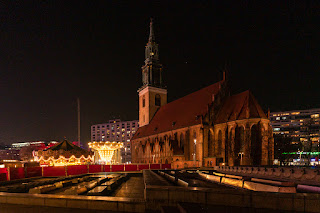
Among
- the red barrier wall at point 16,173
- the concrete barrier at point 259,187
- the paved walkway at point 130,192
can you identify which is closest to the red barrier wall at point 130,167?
the red barrier wall at point 16,173

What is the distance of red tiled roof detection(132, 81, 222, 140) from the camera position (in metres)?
48.9

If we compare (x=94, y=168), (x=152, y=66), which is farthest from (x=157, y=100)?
(x=94, y=168)

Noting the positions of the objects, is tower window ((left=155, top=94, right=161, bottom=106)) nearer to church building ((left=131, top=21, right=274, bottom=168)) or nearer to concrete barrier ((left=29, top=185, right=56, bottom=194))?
church building ((left=131, top=21, right=274, bottom=168))

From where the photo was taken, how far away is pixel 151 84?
6969 centimetres

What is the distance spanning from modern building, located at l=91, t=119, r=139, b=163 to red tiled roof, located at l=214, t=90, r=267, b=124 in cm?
11397

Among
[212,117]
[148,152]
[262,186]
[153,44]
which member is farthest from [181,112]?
[262,186]

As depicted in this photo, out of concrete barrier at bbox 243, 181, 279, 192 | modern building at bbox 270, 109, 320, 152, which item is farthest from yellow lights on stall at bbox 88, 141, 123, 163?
modern building at bbox 270, 109, 320, 152

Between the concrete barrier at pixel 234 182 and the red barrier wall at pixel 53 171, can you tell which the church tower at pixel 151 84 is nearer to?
the red barrier wall at pixel 53 171

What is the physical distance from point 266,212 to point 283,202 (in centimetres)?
55

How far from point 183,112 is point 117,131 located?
410ft

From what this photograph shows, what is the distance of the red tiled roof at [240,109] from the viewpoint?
4112 centimetres

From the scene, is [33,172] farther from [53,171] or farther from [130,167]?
[130,167]

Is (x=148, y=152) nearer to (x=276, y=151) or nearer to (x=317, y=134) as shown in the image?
(x=276, y=151)

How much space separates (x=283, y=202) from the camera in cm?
573
